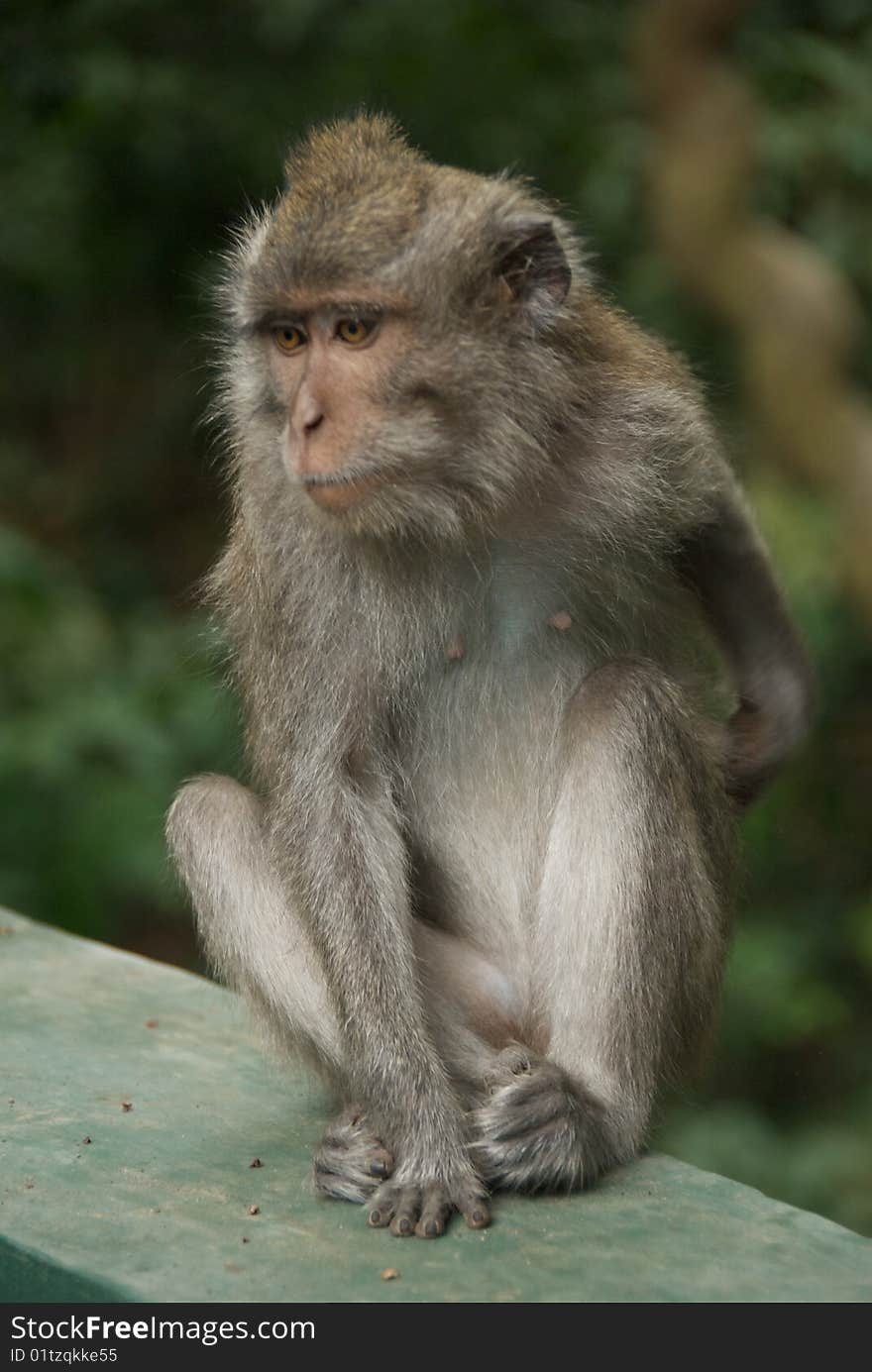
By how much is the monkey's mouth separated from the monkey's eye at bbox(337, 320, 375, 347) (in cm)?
30

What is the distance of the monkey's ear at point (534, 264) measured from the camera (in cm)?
434

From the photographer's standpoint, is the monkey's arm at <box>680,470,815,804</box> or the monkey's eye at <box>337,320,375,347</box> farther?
the monkey's arm at <box>680,470,815,804</box>

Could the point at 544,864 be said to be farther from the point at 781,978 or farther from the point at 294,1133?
the point at 781,978

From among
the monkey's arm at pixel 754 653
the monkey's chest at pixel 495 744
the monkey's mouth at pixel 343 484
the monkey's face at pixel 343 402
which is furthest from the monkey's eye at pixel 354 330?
the monkey's arm at pixel 754 653

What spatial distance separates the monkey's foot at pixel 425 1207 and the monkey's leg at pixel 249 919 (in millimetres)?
408

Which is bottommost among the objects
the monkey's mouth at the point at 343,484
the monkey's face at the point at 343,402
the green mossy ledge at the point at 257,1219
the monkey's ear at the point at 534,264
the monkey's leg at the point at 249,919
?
the green mossy ledge at the point at 257,1219

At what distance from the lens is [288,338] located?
4352 millimetres

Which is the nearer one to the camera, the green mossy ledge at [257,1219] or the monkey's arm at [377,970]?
the green mossy ledge at [257,1219]

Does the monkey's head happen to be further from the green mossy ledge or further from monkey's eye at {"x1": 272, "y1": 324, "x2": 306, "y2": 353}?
the green mossy ledge

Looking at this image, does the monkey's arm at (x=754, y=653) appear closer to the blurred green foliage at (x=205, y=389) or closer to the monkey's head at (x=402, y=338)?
the blurred green foliage at (x=205, y=389)

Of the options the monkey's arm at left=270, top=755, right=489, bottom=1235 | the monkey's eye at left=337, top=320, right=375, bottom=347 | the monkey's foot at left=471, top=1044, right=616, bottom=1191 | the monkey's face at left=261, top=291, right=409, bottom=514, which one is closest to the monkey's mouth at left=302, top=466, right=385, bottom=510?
the monkey's face at left=261, top=291, right=409, bottom=514

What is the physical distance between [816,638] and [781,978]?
4.79ft

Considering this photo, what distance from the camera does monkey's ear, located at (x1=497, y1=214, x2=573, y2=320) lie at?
4340mm

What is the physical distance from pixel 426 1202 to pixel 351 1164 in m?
0.24
